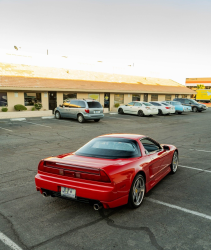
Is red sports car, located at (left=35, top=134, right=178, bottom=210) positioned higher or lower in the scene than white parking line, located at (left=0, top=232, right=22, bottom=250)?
higher

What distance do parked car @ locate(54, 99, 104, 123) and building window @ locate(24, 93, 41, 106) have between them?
20.1 feet

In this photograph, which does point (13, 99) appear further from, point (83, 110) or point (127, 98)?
point (127, 98)

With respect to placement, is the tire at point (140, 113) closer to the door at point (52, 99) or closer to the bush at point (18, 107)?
the door at point (52, 99)

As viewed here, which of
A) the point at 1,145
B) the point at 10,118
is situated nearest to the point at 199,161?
the point at 1,145

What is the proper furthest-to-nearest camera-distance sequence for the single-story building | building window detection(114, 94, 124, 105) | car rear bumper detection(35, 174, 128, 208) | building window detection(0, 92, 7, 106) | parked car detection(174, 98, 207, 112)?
parked car detection(174, 98, 207, 112) → building window detection(114, 94, 124, 105) → the single-story building → building window detection(0, 92, 7, 106) → car rear bumper detection(35, 174, 128, 208)

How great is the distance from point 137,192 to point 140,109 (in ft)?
70.5

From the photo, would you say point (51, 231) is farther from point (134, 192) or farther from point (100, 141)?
point (100, 141)

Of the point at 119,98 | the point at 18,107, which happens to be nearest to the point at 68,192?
the point at 18,107

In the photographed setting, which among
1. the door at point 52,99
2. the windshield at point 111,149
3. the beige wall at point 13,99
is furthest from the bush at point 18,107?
the windshield at point 111,149

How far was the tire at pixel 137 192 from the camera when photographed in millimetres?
4391

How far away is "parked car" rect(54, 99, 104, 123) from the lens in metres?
19.3

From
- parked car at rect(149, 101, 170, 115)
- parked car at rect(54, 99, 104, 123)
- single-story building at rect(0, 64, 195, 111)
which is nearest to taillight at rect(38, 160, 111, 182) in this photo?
parked car at rect(54, 99, 104, 123)

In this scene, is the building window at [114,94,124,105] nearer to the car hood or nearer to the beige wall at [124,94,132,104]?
the beige wall at [124,94,132,104]

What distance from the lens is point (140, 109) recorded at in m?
25.7
